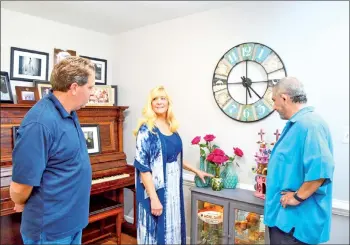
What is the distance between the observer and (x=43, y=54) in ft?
9.75

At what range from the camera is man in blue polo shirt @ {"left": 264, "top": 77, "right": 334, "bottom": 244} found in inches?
59.7

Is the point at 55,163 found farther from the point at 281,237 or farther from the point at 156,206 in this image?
the point at 281,237

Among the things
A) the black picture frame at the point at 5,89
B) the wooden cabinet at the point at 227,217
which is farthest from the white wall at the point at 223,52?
the black picture frame at the point at 5,89

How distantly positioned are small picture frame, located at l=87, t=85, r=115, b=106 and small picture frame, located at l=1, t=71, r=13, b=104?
2.48 feet

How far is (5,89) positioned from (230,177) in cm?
213

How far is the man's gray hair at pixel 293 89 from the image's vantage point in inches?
64.8

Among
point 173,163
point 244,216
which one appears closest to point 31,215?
point 173,163

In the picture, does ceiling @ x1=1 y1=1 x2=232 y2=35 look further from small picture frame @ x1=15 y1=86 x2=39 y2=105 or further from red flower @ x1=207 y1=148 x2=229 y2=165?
red flower @ x1=207 y1=148 x2=229 y2=165

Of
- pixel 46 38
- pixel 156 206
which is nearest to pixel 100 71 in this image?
pixel 46 38

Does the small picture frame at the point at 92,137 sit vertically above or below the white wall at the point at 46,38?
below

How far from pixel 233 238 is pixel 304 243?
29.1 inches

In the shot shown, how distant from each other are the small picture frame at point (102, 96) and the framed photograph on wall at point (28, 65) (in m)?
0.50

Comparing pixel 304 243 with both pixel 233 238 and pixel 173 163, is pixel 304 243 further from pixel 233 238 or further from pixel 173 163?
pixel 173 163

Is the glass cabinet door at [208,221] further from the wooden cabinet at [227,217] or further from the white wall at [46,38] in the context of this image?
the white wall at [46,38]
